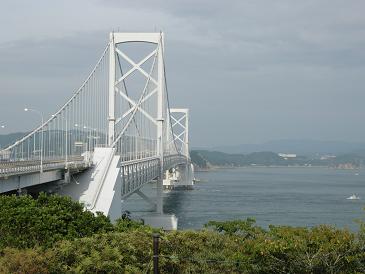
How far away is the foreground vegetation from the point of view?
11.6m

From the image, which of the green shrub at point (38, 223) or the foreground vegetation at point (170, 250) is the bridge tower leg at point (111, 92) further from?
the foreground vegetation at point (170, 250)

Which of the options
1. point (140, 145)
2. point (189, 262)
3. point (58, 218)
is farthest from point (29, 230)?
point (140, 145)

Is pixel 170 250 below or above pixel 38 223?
below

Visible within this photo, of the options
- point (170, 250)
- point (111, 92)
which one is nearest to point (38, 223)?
point (170, 250)

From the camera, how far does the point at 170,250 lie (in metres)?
13.2

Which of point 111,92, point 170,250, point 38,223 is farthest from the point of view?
point 111,92

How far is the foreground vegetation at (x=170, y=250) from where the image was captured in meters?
11.6

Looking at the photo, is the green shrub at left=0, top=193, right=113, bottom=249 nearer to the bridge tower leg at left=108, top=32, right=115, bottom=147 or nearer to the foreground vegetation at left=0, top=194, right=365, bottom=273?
the foreground vegetation at left=0, top=194, right=365, bottom=273

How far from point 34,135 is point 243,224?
1027 centimetres

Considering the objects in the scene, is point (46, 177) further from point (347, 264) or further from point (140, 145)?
point (140, 145)

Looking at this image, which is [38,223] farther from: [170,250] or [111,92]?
[111,92]

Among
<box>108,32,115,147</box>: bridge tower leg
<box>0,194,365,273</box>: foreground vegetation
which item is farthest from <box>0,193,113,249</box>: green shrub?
<box>108,32,115,147</box>: bridge tower leg

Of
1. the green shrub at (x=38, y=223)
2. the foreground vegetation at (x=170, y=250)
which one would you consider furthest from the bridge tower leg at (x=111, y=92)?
the foreground vegetation at (x=170, y=250)

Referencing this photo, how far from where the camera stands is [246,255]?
12.1 m
